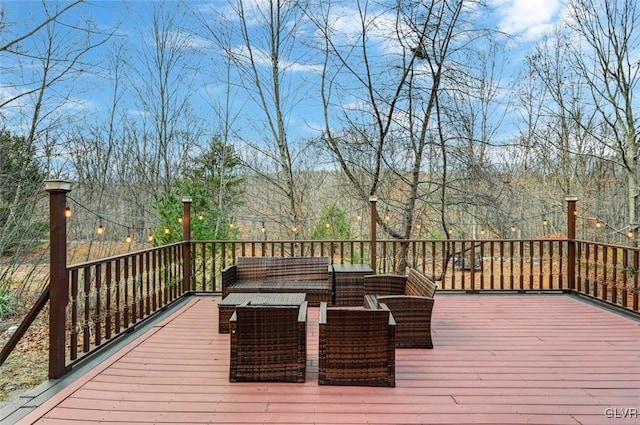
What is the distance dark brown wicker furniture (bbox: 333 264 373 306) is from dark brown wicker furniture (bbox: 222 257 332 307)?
0.37 ft

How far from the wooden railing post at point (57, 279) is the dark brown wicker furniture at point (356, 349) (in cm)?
200

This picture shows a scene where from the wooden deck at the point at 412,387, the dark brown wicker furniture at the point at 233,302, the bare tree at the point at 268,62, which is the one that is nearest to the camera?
the wooden deck at the point at 412,387

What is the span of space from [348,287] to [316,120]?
4432 mm

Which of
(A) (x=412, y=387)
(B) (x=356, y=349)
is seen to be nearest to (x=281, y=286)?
(B) (x=356, y=349)

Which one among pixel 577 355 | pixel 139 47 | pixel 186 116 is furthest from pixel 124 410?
pixel 139 47

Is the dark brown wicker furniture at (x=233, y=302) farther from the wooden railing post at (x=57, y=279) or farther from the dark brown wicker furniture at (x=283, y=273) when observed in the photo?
the wooden railing post at (x=57, y=279)

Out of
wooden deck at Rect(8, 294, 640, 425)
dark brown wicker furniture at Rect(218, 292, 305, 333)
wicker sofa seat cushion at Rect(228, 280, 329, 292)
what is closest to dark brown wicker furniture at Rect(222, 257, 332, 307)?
wicker sofa seat cushion at Rect(228, 280, 329, 292)

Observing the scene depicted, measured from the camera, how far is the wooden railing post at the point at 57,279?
9.25 feet

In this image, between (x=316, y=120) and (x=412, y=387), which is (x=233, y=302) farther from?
(x=316, y=120)

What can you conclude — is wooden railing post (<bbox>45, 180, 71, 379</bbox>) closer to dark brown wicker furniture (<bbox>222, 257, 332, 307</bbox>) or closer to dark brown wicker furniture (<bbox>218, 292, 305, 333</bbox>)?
dark brown wicker furniture (<bbox>218, 292, 305, 333</bbox>)

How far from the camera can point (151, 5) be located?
9594 mm

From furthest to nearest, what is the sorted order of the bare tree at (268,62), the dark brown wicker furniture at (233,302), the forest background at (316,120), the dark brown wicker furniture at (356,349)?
the bare tree at (268,62), the forest background at (316,120), the dark brown wicker furniture at (233,302), the dark brown wicker furniture at (356,349)

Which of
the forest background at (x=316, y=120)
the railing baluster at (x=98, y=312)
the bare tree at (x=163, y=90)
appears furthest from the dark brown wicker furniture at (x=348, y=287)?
the bare tree at (x=163, y=90)

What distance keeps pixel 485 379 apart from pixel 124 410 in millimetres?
2546
